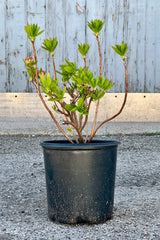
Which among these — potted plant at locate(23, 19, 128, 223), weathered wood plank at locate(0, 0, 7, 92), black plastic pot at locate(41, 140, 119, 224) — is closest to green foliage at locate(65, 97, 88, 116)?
potted plant at locate(23, 19, 128, 223)

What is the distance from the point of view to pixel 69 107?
1.83 metres

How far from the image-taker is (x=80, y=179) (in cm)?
187

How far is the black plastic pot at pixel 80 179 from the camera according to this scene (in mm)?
1854

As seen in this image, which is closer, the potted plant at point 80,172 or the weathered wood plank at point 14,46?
the potted plant at point 80,172

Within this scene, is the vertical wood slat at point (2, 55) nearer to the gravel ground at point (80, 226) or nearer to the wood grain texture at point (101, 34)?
the wood grain texture at point (101, 34)

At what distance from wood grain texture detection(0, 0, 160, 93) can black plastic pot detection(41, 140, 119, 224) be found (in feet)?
8.50

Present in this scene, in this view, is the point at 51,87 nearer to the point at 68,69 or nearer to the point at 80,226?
the point at 68,69

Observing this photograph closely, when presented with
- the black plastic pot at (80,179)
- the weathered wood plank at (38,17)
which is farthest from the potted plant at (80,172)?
the weathered wood plank at (38,17)

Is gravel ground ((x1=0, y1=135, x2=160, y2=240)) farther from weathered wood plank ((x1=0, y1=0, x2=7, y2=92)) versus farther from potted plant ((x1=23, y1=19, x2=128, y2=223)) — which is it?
weathered wood plank ((x1=0, y1=0, x2=7, y2=92))

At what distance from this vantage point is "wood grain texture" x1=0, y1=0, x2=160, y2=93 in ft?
14.3

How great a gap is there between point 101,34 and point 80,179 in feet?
9.39

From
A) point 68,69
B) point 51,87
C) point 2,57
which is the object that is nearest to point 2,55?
point 2,57

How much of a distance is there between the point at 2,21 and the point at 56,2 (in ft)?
2.31

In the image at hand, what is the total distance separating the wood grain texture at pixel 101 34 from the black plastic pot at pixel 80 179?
2.59 m
